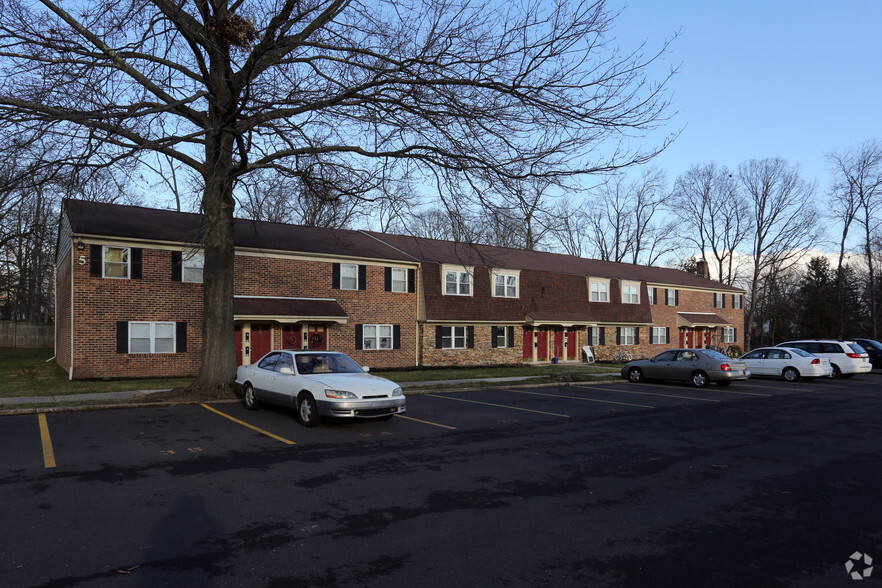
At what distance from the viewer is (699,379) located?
2080 cm

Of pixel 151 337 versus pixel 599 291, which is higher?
pixel 599 291

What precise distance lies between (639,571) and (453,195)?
9.81 m

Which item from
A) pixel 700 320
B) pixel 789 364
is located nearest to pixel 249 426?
pixel 789 364

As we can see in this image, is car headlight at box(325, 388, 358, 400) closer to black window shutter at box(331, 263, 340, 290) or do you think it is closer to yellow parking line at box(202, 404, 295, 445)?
yellow parking line at box(202, 404, 295, 445)

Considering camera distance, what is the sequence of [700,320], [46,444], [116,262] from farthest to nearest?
[700,320] < [116,262] < [46,444]

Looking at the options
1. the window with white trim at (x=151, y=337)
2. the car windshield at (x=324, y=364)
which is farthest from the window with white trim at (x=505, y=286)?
the car windshield at (x=324, y=364)

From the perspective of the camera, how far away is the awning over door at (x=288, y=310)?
22.4 m

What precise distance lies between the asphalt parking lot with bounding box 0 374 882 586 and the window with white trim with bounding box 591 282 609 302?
24.0 m

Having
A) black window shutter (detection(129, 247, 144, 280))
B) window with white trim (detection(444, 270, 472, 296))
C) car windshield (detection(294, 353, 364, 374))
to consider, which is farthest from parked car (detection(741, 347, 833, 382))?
black window shutter (detection(129, 247, 144, 280))

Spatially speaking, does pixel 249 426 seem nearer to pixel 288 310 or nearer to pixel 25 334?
pixel 288 310

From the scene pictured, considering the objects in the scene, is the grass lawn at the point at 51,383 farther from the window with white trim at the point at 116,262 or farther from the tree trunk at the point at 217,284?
the window with white trim at the point at 116,262

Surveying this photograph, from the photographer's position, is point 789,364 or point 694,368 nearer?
point 694,368

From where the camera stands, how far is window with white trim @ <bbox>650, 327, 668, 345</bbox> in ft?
133

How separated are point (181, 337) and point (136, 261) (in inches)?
126
